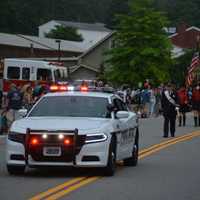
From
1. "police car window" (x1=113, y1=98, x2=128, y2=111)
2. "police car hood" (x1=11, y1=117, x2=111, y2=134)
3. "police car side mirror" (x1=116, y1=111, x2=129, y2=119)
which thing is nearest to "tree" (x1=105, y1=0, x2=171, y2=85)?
"police car window" (x1=113, y1=98, x2=128, y2=111)

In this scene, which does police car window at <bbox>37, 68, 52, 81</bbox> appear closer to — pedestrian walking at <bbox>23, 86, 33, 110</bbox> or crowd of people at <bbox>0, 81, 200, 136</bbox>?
crowd of people at <bbox>0, 81, 200, 136</bbox>

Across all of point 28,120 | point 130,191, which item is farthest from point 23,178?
point 130,191

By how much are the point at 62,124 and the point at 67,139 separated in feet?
1.24

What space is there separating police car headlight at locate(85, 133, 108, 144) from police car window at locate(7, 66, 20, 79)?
34464 millimetres

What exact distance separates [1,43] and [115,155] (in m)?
67.0

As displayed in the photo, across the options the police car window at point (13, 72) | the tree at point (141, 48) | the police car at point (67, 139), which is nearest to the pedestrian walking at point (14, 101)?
the police car at point (67, 139)

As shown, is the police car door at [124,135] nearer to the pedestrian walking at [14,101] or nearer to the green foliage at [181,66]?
the pedestrian walking at [14,101]

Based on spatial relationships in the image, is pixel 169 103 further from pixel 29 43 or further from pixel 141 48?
pixel 29 43

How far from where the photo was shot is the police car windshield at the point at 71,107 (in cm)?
1484

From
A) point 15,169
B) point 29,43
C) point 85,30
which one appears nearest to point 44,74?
point 15,169

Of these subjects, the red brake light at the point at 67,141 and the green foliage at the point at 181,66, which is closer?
the red brake light at the point at 67,141

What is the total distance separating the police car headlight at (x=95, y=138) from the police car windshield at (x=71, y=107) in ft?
3.25

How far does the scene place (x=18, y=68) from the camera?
48.0m

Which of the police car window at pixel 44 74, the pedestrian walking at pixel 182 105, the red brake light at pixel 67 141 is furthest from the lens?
the police car window at pixel 44 74
